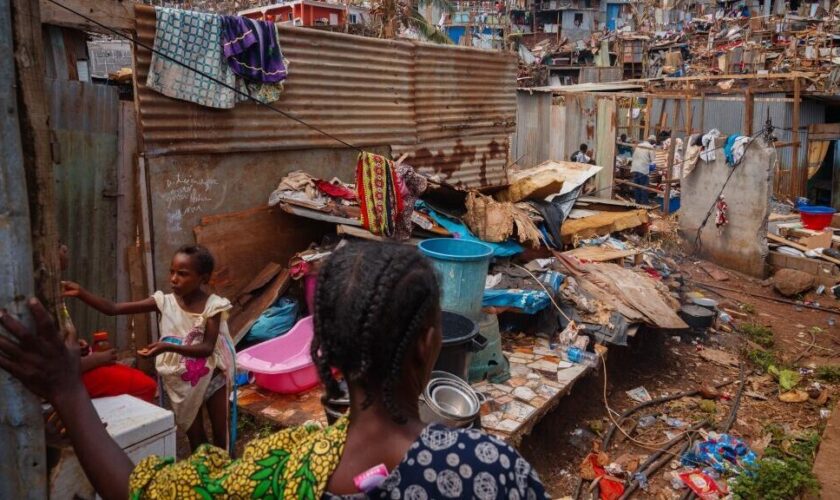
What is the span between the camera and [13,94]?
1.38m

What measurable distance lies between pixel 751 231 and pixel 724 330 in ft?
9.41

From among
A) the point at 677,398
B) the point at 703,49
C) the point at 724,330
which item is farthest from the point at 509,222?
the point at 703,49

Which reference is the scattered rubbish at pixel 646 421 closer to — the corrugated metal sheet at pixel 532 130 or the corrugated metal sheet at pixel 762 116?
the corrugated metal sheet at pixel 762 116

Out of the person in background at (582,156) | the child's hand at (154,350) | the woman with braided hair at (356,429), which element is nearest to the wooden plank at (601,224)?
the person in background at (582,156)

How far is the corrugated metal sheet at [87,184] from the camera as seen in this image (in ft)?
16.2

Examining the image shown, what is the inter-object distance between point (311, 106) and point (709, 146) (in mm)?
7182

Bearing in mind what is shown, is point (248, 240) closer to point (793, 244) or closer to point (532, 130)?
point (793, 244)

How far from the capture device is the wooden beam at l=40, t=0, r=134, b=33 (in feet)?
15.4

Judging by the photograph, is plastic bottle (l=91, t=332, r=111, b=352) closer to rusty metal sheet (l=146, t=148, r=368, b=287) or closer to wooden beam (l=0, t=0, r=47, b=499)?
wooden beam (l=0, t=0, r=47, b=499)

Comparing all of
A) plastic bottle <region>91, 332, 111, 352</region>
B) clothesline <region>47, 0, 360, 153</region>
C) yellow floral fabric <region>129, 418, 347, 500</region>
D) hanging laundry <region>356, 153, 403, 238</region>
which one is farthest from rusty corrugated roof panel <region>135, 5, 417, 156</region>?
yellow floral fabric <region>129, 418, 347, 500</region>

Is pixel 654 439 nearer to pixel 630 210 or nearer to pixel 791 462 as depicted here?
pixel 791 462

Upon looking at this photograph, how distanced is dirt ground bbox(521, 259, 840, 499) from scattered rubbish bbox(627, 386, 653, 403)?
7 cm

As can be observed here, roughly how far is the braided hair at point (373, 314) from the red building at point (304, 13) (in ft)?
61.7

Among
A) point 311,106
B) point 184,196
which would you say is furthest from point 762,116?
point 184,196
